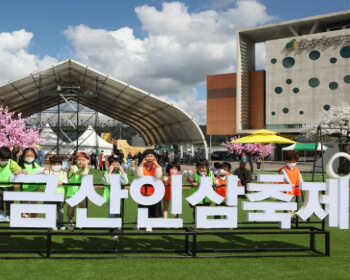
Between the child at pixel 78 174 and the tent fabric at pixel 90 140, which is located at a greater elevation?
the tent fabric at pixel 90 140

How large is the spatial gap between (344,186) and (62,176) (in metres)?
4.28

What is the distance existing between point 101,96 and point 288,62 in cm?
2428

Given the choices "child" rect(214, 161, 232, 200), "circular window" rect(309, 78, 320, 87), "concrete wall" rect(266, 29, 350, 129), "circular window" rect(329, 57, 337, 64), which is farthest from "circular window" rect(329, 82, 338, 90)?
"child" rect(214, 161, 232, 200)

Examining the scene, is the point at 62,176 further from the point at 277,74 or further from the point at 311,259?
the point at 277,74

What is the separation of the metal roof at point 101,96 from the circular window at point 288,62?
1797cm

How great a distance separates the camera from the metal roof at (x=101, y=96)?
A: 1158 inches

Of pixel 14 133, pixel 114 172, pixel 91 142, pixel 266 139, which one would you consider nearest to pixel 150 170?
pixel 114 172

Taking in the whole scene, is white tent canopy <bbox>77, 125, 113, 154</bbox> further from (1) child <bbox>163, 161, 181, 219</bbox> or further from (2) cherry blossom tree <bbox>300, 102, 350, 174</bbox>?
(1) child <bbox>163, 161, 181, 219</bbox>

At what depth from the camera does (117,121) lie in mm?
50312

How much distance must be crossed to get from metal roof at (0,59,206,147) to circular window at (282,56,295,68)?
18.0 metres

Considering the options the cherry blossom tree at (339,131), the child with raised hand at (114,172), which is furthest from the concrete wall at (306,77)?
the child with raised hand at (114,172)

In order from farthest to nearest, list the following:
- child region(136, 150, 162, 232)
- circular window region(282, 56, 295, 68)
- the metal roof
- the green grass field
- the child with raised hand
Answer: circular window region(282, 56, 295, 68)
the metal roof
the child with raised hand
child region(136, 150, 162, 232)
the green grass field

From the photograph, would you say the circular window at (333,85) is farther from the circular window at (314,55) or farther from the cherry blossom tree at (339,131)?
the cherry blossom tree at (339,131)

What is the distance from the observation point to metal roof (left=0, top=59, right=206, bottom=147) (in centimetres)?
2941
